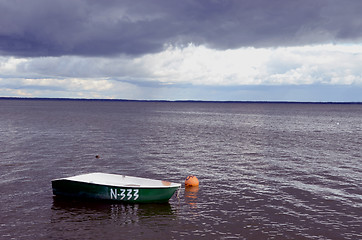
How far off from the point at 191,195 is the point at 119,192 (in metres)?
6.31

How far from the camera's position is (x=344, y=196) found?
1080 inches

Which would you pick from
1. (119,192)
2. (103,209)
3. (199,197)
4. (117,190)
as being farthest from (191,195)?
(103,209)

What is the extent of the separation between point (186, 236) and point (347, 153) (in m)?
39.5

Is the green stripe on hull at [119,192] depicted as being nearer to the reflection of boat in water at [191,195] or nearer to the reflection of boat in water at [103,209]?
the reflection of boat in water at [103,209]

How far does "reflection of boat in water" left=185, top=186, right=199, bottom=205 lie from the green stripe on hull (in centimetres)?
208

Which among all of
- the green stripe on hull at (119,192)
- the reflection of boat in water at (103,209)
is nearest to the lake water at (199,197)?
the reflection of boat in water at (103,209)

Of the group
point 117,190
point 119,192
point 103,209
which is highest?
point 117,190

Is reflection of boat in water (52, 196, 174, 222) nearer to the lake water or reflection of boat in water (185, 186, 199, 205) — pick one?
the lake water

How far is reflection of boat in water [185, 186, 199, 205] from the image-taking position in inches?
1020

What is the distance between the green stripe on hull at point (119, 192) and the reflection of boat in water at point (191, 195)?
2.08 metres

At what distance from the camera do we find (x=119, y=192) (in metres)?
24.2

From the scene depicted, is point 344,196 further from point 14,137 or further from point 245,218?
point 14,137

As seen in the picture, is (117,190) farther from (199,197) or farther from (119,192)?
(199,197)

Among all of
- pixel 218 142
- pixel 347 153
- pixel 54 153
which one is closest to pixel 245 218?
pixel 54 153
